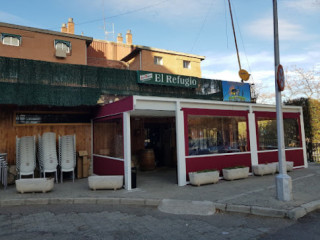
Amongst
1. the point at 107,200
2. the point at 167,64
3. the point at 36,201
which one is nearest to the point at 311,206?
the point at 107,200

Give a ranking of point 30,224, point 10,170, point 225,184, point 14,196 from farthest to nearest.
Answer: point 10,170
point 225,184
point 14,196
point 30,224

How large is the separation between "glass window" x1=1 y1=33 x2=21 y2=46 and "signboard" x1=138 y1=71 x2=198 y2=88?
8645 mm

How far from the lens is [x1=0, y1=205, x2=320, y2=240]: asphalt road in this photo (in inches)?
177

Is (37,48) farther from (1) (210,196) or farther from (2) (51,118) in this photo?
(1) (210,196)

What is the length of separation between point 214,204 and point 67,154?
633cm

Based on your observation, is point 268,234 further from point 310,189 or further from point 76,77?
point 76,77

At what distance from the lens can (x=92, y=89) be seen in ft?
35.0

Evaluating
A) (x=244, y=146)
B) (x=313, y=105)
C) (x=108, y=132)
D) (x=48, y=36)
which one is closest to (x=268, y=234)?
(x=244, y=146)

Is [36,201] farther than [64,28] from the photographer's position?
No

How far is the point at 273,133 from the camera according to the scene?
11594 millimetres

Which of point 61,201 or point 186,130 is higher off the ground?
point 186,130

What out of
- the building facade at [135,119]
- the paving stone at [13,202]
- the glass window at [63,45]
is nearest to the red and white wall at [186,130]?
the building facade at [135,119]

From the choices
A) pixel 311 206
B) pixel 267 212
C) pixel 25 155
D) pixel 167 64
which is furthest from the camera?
pixel 167 64

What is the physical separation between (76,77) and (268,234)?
9241 millimetres
